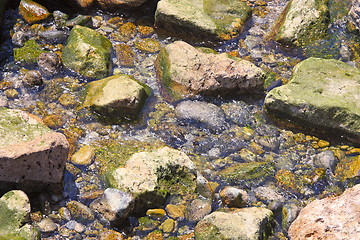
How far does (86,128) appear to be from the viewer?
19.3ft

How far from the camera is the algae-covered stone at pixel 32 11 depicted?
7742 mm

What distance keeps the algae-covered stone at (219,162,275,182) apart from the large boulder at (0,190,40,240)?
89.7 inches

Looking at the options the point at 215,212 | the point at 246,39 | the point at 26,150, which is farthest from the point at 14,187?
the point at 246,39

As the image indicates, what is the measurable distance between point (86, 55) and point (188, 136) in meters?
2.14

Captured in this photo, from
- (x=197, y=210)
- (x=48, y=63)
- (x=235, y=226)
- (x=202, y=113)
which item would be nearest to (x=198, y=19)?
(x=202, y=113)

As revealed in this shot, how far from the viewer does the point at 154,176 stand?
4984 millimetres

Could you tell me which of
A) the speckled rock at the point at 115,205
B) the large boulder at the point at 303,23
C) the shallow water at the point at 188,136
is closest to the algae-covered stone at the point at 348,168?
the shallow water at the point at 188,136

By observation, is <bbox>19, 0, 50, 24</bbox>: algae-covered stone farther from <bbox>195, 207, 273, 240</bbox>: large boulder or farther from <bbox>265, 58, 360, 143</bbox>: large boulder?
<bbox>195, 207, 273, 240</bbox>: large boulder

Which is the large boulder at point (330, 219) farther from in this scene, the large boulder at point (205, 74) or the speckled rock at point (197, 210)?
the large boulder at point (205, 74)

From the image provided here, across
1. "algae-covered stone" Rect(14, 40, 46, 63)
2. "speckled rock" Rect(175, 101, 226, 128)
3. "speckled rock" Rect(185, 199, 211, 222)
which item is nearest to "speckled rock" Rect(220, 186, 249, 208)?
"speckled rock" Rect(185, 199, 211, 222)

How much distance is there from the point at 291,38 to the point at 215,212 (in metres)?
4.13

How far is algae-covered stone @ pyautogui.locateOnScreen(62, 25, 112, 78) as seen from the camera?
671cm

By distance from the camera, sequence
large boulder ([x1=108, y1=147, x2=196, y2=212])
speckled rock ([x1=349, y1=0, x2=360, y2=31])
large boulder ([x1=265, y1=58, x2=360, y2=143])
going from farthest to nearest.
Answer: speckled rock ([x1=349, y1=0, x2=360, y2=31]) → large boulder ([x1=265, y1=58, x2=360, y2=143]) → large boulder ([x1=108, y1=147, x2=196, y2=212])

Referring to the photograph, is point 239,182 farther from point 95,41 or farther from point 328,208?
point 95,41
